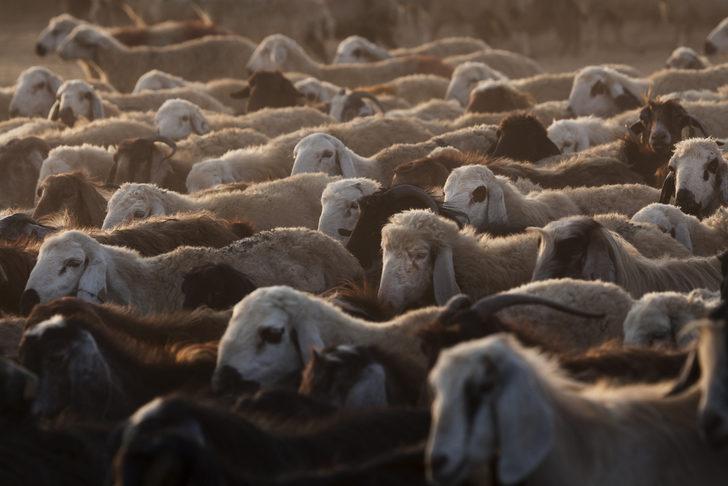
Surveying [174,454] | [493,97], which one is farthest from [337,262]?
[493,97]

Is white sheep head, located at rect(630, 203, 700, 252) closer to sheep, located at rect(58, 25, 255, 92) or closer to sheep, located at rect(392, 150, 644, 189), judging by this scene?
sheep, located at rect(392, 150, 644, 189)

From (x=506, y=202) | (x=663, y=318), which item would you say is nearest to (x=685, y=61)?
(x=506, y=202)

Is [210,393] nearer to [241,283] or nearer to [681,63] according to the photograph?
[241,283]

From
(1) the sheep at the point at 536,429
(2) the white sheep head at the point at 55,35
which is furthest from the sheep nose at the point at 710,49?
(1) the sheep at the point at 536,429

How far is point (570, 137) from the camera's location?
1173 centimetres

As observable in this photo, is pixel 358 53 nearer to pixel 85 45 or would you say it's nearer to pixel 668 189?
pixel 85 45

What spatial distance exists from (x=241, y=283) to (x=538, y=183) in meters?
3.38

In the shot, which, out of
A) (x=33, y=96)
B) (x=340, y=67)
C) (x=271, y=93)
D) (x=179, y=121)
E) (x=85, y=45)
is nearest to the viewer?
(x=179, y=121)

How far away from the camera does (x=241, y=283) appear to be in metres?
7.29

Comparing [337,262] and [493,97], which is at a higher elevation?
[337,262]

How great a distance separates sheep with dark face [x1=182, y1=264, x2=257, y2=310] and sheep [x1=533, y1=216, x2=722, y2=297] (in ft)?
4.81

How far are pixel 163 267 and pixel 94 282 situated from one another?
1.58ft

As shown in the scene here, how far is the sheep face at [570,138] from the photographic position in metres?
11.7

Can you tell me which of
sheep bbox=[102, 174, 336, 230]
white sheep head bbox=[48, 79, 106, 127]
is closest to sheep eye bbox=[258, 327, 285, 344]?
sheep bbox=[102, 174, 336, 230]
